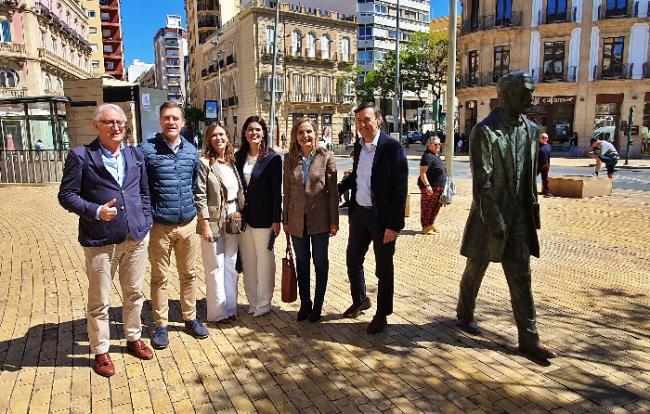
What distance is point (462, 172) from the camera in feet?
66.6

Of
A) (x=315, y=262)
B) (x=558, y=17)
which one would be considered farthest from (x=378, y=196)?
(x=558, y=17)

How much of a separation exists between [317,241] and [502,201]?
5.24 feet

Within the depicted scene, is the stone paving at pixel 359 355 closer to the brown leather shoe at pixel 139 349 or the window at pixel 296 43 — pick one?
the brown leather shoe at pixel 139 349

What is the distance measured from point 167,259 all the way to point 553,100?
3343 cm

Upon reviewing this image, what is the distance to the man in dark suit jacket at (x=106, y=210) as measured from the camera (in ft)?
10.7

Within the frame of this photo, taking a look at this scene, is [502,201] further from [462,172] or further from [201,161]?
[462,172]

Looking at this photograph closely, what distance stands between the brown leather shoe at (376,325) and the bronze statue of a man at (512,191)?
1.02 metres

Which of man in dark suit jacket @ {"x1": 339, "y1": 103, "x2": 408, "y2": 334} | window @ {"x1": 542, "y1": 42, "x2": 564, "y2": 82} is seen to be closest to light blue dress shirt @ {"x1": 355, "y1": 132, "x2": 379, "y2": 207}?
man in dark suit jacket @ {"x1": 339, "y1": 103, "x2": 408, "y2": 334}

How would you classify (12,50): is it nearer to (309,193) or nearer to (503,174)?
(309,193)

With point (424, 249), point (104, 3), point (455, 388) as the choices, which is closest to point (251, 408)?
point (455, 388)

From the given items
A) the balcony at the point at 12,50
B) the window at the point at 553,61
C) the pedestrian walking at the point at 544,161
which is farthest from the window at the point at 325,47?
the pedestrian walking at the point at 544,161

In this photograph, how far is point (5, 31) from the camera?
37344mm

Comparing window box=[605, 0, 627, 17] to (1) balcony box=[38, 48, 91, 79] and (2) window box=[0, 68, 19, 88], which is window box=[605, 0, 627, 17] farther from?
(2) window box=[0, 68, 19, 88]

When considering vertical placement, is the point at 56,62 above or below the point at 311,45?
below
